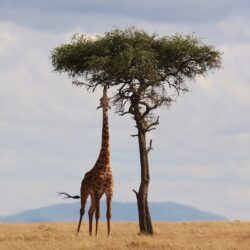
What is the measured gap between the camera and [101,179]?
3020cm

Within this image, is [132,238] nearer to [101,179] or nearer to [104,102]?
[101,179]

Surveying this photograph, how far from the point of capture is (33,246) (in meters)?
26.8

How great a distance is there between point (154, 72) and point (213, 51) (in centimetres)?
404

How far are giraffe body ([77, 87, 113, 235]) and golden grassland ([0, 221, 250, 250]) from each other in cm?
142

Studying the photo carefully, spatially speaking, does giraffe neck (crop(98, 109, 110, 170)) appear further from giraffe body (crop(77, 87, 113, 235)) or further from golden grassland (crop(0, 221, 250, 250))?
golden grassland (crop(0, 221, 250, 250))

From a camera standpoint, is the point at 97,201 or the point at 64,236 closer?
the point at 97,201

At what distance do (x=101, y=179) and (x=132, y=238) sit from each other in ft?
9.50

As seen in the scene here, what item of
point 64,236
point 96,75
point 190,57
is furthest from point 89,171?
point 190,57

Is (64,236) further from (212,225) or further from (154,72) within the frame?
(212,225)

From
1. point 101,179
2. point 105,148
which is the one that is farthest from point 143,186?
point 101,179

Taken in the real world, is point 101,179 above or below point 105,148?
below

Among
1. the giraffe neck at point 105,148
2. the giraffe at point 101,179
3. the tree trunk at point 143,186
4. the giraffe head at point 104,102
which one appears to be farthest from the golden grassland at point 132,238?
the giraffe head at point 104,102

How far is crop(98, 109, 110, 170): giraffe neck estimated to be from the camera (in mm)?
30777

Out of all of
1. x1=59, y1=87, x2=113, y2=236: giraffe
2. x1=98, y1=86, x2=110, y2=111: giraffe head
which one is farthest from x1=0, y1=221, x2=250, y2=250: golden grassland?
x1=98, y1=86, x2=110, y2=111: giraffe head
